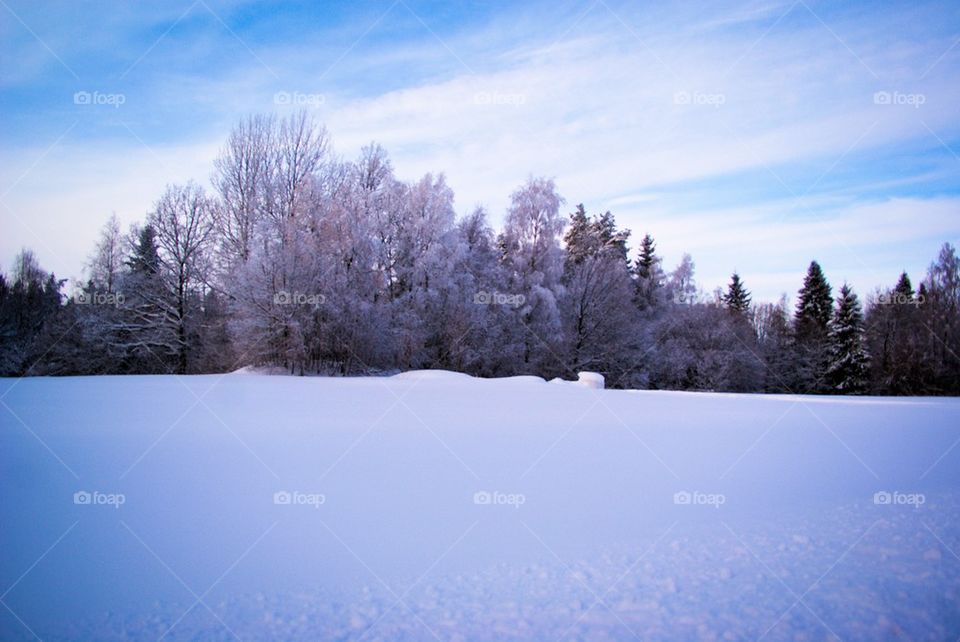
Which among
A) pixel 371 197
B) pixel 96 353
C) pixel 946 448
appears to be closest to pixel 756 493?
pixel 946 448

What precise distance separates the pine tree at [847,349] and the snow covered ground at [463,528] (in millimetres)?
30365

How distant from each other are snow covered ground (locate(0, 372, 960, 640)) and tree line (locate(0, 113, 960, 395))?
1302cm

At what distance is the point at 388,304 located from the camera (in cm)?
2575

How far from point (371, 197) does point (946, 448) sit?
2487 centimetres

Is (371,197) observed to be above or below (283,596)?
above

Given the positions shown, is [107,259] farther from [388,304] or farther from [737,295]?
[737,295]

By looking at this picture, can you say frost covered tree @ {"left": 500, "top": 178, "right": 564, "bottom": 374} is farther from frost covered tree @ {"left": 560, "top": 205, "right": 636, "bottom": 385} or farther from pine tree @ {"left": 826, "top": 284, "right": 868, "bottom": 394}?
pine tree @ {"left": 826, "top": 284, "right": 868, "bottom": 394}

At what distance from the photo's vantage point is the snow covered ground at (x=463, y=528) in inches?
151

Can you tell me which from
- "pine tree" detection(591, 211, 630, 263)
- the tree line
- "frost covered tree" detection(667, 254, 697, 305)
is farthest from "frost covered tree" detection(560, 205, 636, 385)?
"frost covered tree" detection(667, 254, 697, 305)

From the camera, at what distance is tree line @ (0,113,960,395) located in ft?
73.0

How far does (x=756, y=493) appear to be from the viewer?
6508 millimetres

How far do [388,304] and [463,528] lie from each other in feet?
69.2

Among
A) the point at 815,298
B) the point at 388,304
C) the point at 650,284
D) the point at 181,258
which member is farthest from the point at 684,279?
the point at 181,258

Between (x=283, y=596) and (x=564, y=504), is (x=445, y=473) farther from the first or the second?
(x=283, y=596)
